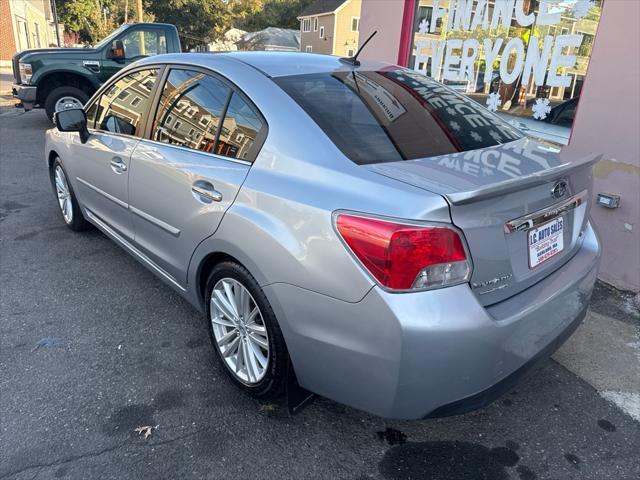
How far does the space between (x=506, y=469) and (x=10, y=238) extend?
14.6 ft

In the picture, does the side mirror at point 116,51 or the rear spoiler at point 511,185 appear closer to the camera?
the rear spoiler at point 511,185

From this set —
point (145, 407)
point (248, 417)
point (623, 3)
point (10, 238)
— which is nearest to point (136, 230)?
point (145, 407)

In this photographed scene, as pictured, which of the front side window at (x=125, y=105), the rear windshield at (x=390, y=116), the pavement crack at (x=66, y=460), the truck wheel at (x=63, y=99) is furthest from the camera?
the truck wheel at (x=63, y=99)

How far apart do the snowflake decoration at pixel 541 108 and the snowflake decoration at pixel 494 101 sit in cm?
51

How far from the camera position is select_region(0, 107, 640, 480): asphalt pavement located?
2.13m

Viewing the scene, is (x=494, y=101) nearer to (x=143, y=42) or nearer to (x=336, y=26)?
(x=143, y=42)

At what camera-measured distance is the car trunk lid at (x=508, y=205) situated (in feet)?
5.87

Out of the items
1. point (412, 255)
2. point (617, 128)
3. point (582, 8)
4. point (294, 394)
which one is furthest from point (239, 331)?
point (582, 8)

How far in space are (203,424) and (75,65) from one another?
30.4ft

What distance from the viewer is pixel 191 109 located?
2793 millimetres

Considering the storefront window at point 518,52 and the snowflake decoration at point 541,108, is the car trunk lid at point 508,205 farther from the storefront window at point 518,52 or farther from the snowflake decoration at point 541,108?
the snowflake decoration at point 541,108

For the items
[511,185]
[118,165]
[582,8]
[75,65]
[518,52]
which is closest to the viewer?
[511,185]

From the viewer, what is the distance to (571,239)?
233 centimetres

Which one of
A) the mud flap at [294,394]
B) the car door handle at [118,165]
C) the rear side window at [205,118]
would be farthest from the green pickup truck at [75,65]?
the mud flap at [294,394]
